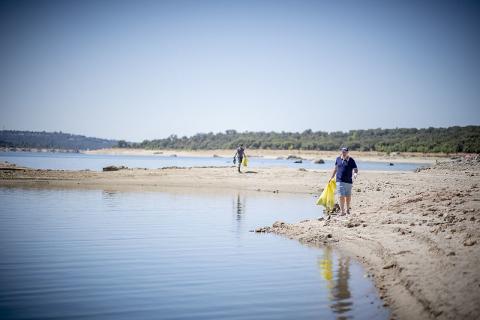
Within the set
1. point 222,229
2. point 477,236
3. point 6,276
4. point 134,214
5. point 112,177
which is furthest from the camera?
point 112,177

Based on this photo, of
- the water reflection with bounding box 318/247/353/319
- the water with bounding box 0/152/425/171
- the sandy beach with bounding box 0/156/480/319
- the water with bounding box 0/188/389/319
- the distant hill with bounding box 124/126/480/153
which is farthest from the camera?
the distant hill with bounding box 124/126/480/153

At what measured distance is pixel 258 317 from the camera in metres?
5.90

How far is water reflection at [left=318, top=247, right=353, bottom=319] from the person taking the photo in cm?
635

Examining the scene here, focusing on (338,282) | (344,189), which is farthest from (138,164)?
(338,282)

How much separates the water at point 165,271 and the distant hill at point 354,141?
8000cm

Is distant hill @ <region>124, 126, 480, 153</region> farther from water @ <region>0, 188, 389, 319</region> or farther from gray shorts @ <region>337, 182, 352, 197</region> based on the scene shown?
water @ <region>0, 188, 389, 319</region>

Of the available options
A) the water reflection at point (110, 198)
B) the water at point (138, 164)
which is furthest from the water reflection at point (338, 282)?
the water at point (138, 164)

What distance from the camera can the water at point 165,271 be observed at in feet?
20.1

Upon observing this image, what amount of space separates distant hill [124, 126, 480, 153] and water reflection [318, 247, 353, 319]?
80.4 metres

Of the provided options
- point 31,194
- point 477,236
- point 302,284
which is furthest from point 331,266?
point 31,194

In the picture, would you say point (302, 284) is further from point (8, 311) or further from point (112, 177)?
point (112, 177)

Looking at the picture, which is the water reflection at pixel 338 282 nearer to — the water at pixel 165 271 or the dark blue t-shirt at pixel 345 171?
the water at pixel 165 271

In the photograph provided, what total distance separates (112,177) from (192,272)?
22.3 meters

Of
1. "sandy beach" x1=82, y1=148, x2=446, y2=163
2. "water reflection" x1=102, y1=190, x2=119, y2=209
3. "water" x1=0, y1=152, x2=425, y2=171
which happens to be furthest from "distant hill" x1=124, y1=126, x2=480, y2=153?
"water reflection" x1=102, y1=190, x2=119, y2=209
